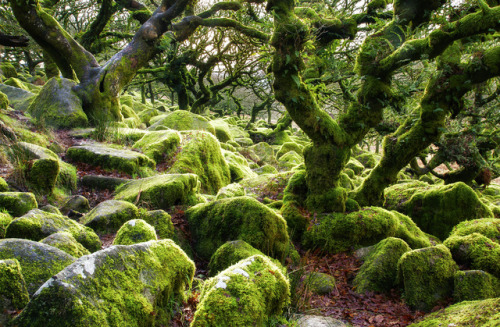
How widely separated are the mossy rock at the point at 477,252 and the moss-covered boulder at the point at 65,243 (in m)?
5.03

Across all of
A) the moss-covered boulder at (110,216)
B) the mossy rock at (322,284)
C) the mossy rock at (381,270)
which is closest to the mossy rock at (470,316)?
the mossy rock at (381,270)

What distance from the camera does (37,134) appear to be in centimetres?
773

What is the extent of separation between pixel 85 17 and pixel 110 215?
633 inches

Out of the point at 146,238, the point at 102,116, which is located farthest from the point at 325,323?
the point at 102,116

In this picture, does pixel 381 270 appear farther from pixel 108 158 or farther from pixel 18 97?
pixel 18 97

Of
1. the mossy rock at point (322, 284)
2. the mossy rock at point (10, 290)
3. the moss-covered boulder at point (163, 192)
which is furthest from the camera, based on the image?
the moss-covered boulder at point (163, 192)

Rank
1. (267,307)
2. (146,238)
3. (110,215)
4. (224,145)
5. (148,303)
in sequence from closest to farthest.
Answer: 1. (148,303)
2. (267,307)
3. (146,238)
4. (110,215)
5. (224,145)

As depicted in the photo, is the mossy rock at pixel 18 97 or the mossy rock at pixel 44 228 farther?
the mossy rock at pixel 18 97

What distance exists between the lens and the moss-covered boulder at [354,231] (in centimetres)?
574

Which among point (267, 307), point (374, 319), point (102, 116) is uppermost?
point (102, 116)

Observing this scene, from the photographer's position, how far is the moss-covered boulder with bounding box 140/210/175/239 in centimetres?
448

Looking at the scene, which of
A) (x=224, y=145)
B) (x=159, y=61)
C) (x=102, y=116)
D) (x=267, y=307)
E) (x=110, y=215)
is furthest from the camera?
(x=159, y=61)

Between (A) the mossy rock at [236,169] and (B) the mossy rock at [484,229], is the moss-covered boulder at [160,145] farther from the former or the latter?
(B) the mossy rock at [484,229]

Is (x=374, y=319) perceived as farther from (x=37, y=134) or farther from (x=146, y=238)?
(x=37, y=134)
